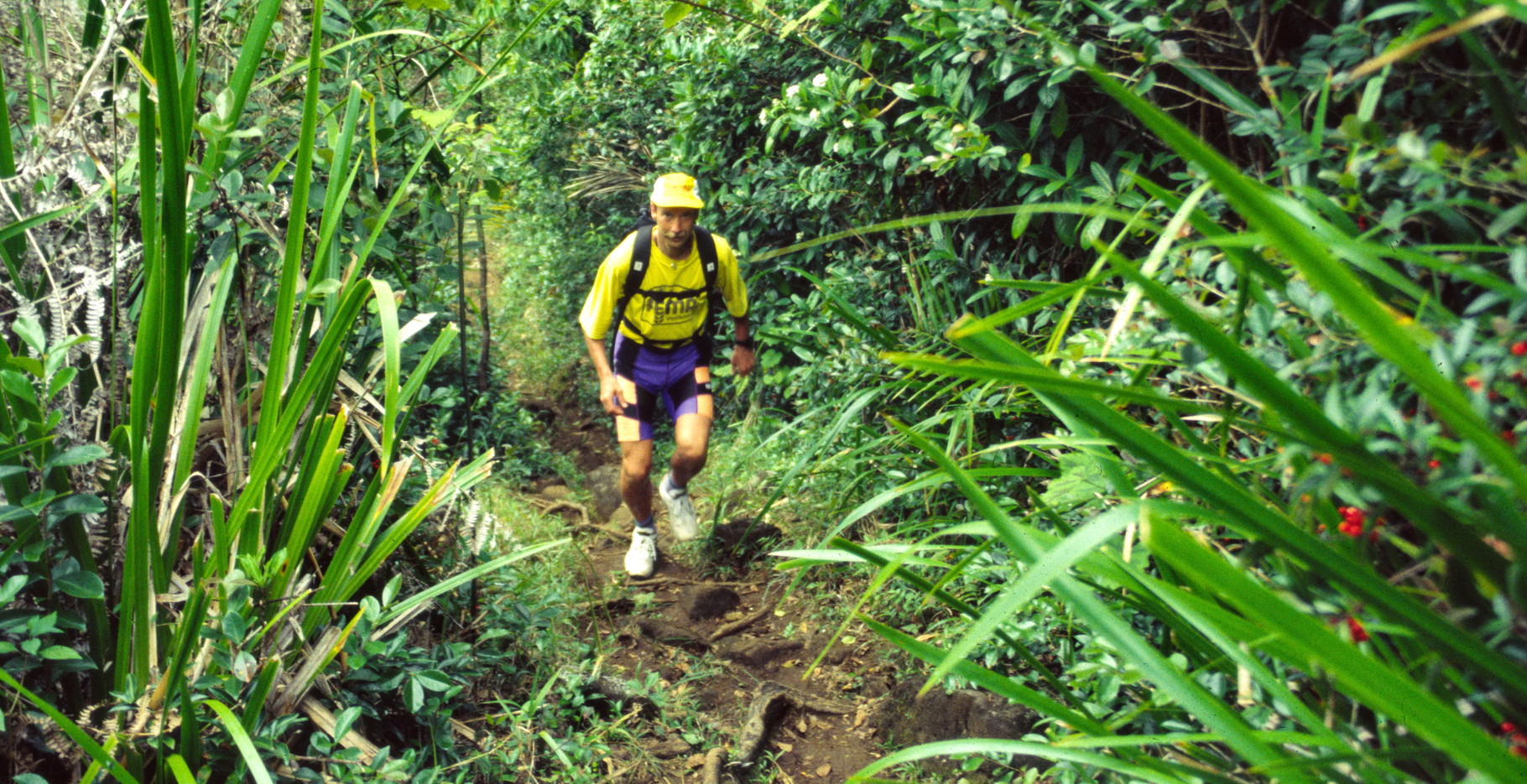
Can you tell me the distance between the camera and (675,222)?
404cm

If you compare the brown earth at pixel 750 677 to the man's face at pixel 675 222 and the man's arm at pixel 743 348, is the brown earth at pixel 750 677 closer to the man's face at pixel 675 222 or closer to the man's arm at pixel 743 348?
the man's arm at pixel 743 348

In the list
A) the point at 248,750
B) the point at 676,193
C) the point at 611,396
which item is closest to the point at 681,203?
the point at 676,193

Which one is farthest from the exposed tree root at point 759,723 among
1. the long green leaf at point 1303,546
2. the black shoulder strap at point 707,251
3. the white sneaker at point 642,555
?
the long green leaf at point 1303,546

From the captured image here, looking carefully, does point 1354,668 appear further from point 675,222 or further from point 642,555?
point 642,555

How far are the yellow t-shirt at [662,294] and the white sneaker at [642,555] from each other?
3.14ft

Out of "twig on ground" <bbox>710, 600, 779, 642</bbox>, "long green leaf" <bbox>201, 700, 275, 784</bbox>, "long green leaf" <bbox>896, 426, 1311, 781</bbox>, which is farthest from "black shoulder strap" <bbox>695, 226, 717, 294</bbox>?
"long green leaf" <bbox>896, 426, 1311, 781</bbox>

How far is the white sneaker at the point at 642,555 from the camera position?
445 cm

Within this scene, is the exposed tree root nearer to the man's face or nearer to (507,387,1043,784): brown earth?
(507,387,1043,784): brown earth

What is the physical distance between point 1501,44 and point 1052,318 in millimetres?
1721

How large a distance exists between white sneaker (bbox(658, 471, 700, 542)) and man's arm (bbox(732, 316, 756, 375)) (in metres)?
0.64

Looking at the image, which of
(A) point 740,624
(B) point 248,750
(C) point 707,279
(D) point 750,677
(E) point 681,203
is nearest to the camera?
(B) point 248,750

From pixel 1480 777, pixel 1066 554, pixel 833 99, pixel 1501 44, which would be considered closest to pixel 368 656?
pixel 1066 554

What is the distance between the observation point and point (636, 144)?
22.1 feet

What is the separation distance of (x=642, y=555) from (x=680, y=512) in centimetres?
31
